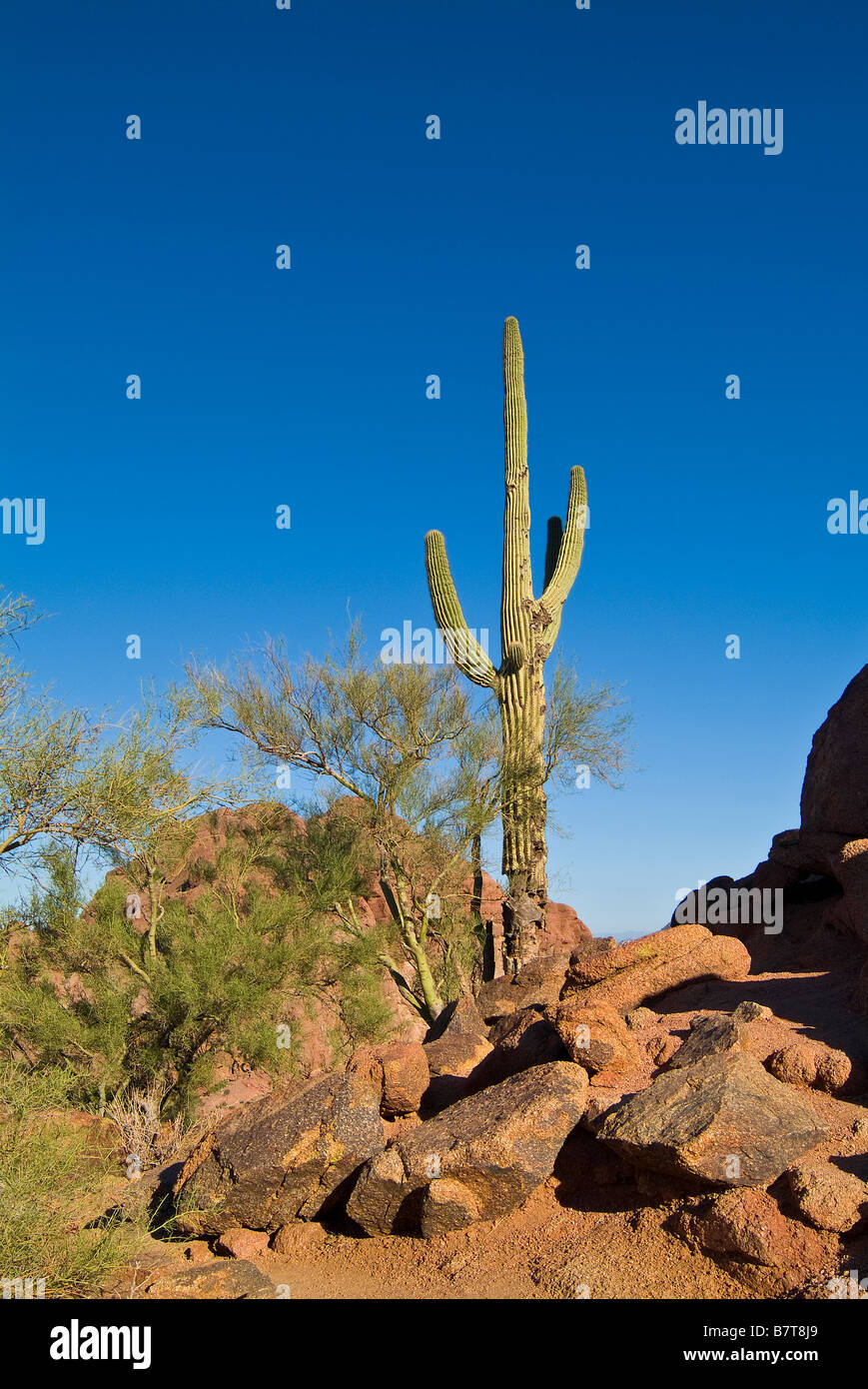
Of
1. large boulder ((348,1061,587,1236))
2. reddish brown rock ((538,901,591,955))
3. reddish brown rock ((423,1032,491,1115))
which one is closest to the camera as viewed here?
large boulder ((348,1061,587,1236))

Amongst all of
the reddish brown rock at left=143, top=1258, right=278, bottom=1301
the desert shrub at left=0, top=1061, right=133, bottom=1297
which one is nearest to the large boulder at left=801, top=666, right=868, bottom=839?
the reddish brown rock at left=143, top=1258, right=278, bottom=1301

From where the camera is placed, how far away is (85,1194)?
6699 millimetres

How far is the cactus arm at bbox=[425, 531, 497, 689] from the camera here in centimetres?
1488

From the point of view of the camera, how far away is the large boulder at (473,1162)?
5.96 meters

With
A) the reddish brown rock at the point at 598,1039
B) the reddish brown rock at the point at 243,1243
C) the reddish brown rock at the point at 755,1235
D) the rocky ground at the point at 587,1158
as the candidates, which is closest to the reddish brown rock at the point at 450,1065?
the rocky ground at the point at 587,1158

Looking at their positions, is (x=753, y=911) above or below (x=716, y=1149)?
above

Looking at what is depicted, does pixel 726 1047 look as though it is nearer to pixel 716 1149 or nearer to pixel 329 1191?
pixel 716 1149

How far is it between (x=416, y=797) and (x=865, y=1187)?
10.9 metres

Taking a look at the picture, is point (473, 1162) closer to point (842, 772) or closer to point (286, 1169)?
point (286, 1169)

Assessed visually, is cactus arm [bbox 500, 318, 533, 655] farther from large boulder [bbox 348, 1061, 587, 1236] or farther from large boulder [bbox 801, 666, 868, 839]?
large boulder [bbox 348, 1061, 587, 1236]

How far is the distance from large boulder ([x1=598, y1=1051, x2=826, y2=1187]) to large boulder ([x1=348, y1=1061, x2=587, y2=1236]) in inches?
17.1

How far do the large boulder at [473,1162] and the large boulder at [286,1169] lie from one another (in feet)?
1.05

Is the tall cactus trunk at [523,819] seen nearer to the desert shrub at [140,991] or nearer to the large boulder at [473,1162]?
the desert shrub at [140,991]
